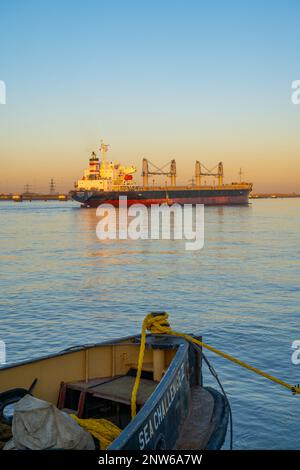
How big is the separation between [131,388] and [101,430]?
5.73 feet

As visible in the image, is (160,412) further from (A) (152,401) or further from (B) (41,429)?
(B) (41,429)

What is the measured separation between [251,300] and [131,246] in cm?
2400

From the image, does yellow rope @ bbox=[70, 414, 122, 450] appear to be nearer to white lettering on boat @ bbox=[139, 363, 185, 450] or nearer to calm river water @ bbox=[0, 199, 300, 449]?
white lettering on boat @ bbox=[139, 363, 185, 450]

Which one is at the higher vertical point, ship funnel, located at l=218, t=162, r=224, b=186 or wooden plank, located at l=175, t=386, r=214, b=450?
ship funnel, located at l=218, t=162, r=224, b=186

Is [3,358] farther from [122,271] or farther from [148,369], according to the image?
[122,271]

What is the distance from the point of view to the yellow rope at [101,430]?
→ 5320 mm

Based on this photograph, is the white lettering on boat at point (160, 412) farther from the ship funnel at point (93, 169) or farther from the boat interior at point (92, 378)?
the ship funnel at point (93, 169)

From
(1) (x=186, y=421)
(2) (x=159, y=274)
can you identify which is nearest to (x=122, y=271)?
(2) (x=159, y=274)

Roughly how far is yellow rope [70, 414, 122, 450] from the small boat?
533mm

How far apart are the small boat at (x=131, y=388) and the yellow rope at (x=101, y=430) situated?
0.53 m

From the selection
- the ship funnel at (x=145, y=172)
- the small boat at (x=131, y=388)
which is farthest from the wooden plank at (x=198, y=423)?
the ship funnel at (x=145, y=172)

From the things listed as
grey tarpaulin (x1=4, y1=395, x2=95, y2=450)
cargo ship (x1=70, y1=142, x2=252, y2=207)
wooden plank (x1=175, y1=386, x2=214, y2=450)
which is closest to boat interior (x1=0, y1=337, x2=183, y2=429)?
wooden plank (x1=175, y1=386, x2=214, y2=450)

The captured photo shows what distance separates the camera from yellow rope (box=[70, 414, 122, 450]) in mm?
5320

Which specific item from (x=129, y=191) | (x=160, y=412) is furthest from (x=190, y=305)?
(x=129, y=191)
